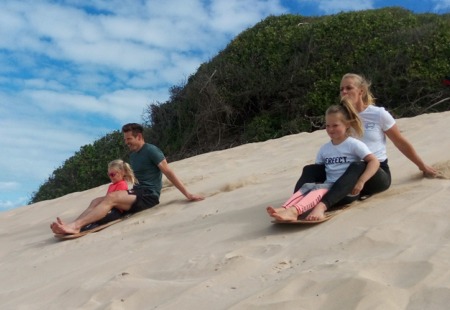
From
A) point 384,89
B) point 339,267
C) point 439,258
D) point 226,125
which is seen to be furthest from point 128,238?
point 226,125

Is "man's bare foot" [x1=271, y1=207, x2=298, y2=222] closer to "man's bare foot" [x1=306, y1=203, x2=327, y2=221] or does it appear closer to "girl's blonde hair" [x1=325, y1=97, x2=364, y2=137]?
"man's bare foot" [x1=306, y1=203, x2=327, y2=221]

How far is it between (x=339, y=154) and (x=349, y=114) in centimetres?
35

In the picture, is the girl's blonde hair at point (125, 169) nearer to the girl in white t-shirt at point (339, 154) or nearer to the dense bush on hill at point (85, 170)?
the girl in white t-shirt at point (339, 154)

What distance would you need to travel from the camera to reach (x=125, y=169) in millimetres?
6613

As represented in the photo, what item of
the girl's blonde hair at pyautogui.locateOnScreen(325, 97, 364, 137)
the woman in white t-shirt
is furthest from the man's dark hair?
the girl's blonde hair at pyautogui.locateOnScreen(325, 97, 364, 137)

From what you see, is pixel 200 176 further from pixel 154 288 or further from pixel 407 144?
pixel 154 288

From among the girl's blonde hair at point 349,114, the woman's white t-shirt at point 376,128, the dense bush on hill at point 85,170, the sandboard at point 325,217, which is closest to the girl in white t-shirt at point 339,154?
the girl's blonde hair at point 349,114

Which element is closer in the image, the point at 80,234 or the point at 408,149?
the point at 408,149

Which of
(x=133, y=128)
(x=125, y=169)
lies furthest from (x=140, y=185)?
(x=133, y=128)

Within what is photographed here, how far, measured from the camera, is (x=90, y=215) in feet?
19.9

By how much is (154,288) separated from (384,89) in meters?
10.9

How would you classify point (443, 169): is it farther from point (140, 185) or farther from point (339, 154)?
point (140, 185)

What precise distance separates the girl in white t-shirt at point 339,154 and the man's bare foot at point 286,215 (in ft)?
0.32

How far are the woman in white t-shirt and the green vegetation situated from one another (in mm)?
7516
